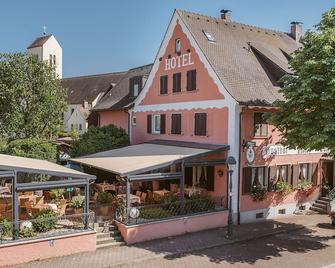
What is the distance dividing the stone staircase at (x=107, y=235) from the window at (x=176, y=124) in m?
8.48

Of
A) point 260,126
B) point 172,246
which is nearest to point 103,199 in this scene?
point 172,246

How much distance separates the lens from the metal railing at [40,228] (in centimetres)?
1558

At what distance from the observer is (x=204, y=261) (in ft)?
53.6

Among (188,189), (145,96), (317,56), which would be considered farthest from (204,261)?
(145,96)

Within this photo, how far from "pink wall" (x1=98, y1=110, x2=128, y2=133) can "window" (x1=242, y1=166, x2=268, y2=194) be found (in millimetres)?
12104

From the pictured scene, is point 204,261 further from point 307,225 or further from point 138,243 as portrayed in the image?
point 307,225

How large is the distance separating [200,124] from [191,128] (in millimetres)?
885

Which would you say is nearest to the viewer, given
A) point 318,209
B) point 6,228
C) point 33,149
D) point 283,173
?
point 6,228

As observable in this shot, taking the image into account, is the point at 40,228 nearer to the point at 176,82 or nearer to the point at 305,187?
the point at 176,82

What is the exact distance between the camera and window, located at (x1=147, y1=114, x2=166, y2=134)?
26938mm

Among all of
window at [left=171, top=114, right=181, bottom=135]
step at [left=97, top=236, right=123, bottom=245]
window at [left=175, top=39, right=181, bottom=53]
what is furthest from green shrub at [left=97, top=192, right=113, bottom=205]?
window at [left=175, top=39, right=181, bottom=53]

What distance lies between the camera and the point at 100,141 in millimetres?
28094

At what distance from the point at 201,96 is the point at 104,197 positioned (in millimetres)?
8016

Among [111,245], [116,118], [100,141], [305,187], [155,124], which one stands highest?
[116,118]
